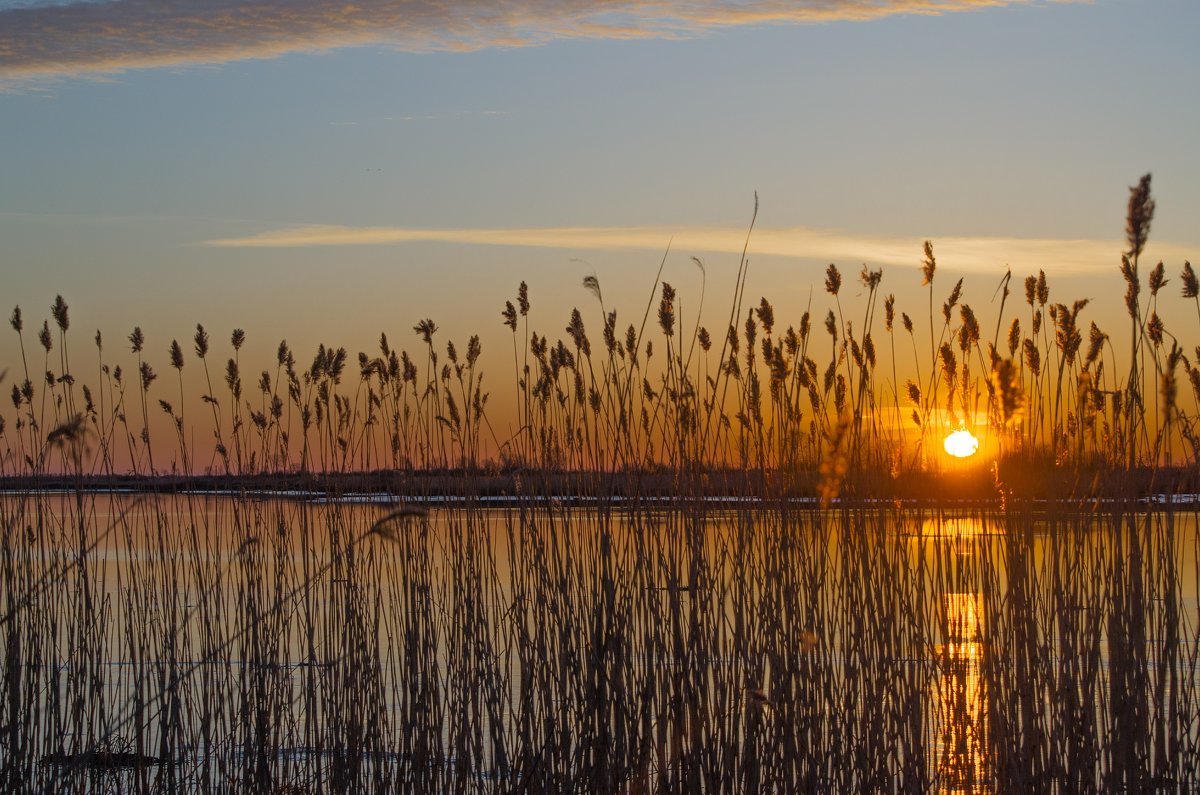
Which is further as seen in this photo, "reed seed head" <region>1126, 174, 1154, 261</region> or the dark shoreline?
the dark shoreline

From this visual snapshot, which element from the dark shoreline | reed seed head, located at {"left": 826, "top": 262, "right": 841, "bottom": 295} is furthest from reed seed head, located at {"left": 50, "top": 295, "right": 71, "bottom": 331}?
reed seed head, located at {"left": 826, "top": 262, "right": 841, "bottom": 295}

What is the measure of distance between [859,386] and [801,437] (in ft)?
1.13

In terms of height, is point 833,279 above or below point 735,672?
above

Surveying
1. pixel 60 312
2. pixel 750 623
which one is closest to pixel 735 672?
pixel 750 623

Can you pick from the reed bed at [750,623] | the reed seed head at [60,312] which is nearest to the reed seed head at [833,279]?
the reed bed at [750,623]

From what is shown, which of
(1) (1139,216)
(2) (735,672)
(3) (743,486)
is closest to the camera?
(1) (1139,216)

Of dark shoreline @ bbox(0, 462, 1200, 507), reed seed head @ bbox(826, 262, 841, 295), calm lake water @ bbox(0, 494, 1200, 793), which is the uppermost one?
reed seed head @ bbox(826, 262, 841, 295)

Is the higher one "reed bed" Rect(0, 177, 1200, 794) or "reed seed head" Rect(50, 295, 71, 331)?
"reed seed head" Rect(50, 295, 71, 331)

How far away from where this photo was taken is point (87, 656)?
4.57m

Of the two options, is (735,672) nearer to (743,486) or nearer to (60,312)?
(743,486)

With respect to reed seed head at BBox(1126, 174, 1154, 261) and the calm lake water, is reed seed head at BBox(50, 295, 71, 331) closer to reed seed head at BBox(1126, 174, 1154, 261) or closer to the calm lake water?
the calm lake water

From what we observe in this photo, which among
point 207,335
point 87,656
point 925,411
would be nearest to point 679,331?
point 925,411

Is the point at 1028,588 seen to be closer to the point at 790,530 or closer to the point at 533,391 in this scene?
the point at 790,530

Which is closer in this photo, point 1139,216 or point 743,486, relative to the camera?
point 1139,216
